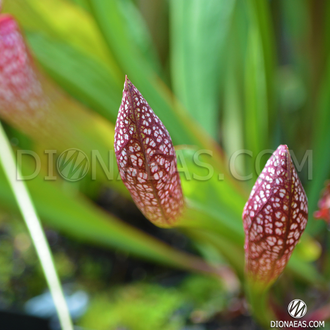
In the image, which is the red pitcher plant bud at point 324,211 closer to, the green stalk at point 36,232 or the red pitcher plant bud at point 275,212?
the red pitcher plant bud at point 275,212

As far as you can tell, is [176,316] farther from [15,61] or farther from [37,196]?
[15,61]

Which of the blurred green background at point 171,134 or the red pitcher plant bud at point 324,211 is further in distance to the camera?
the blurred green background at point 171,134

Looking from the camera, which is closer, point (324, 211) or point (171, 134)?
point (324, 211)
